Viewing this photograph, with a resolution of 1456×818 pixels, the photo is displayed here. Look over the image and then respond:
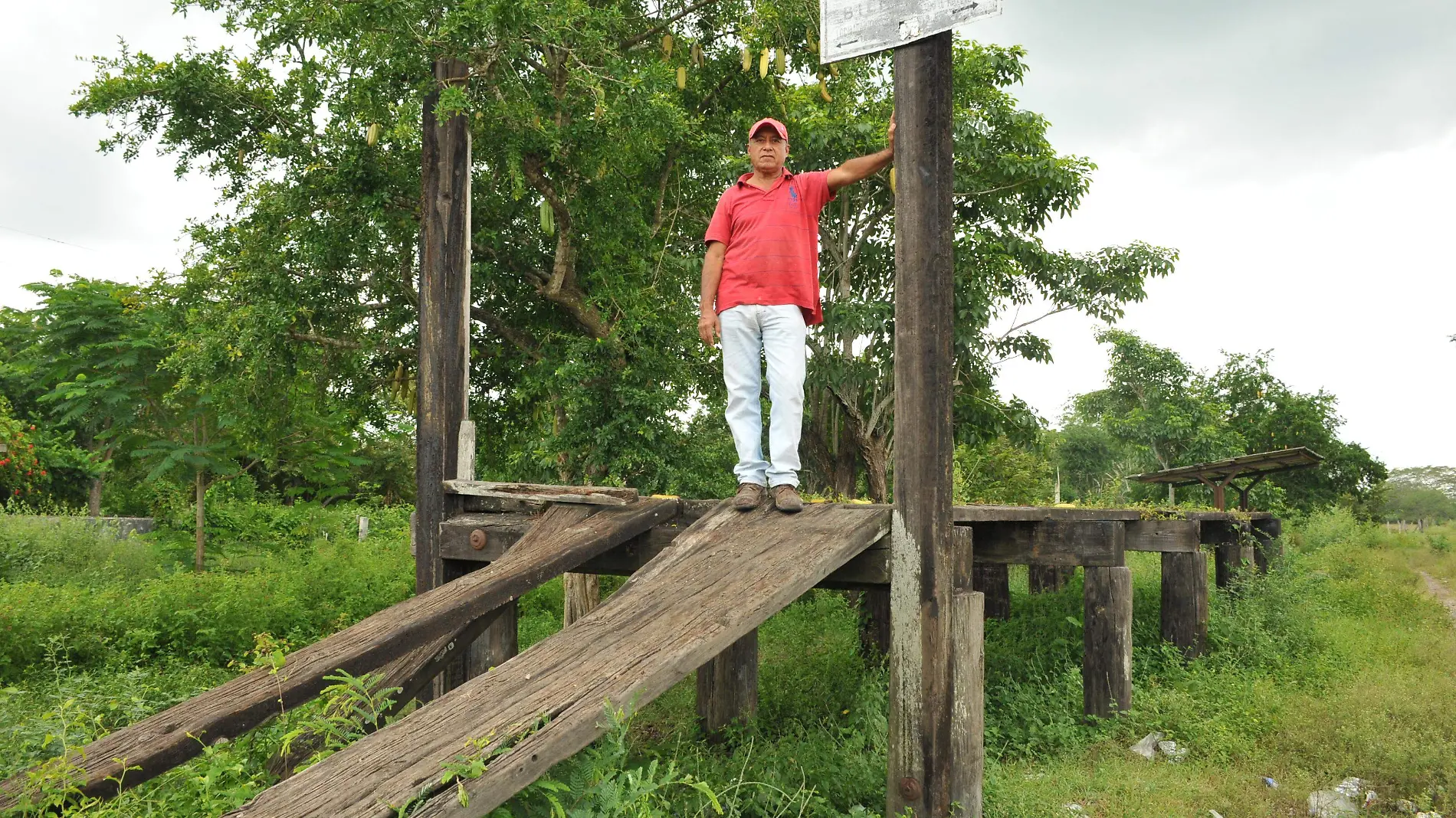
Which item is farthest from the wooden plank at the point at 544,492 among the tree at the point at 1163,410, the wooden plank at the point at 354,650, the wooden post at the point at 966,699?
the tree at the point at 1163,410

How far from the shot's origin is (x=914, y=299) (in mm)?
3873

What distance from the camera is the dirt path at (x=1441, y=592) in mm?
14538

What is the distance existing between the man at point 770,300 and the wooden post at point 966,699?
2.55ft

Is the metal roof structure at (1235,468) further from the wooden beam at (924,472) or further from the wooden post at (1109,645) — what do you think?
the wooden beam at (924,472)

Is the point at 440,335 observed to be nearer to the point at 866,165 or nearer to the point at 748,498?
the point at 748,498

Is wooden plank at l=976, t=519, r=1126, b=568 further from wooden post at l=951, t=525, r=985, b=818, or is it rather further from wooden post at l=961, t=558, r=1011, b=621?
wooden post at l=961, t=558, r=1011, b=621

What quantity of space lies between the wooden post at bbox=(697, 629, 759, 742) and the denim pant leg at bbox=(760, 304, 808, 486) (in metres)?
2.69

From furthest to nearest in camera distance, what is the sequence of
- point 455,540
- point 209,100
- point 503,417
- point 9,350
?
point 9,350, point 503,417, point 209,100, point 455,540

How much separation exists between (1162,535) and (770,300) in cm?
528

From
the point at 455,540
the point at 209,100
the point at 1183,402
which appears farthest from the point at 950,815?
the point at 1183,402

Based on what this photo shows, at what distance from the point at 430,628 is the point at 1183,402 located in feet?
91.5

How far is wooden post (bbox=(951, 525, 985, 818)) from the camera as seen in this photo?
383 centimetres

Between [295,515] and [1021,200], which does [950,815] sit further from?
[295,515]

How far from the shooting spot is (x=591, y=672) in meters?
2.87
